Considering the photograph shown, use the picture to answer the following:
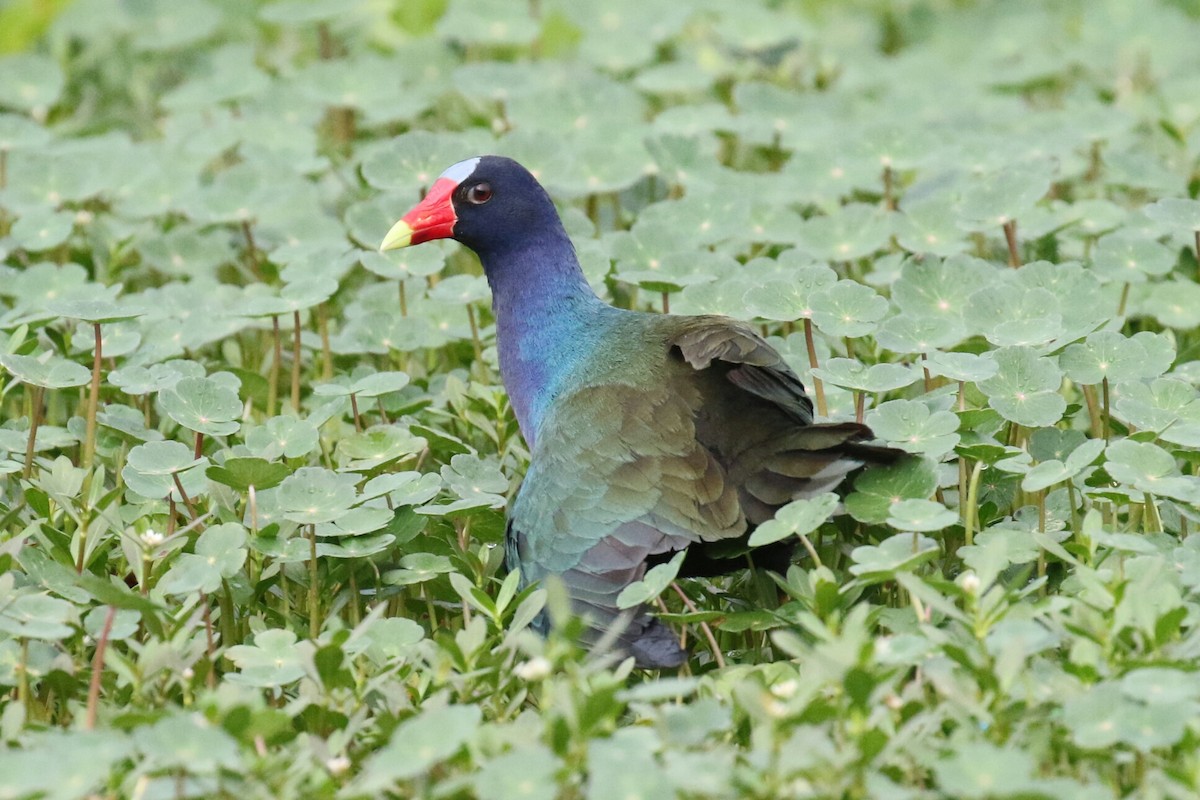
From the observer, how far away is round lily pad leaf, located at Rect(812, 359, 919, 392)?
325cm

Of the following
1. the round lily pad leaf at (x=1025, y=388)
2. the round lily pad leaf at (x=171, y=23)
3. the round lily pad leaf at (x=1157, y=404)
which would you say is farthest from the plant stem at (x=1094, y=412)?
the round lily pad leaf at (x=171, y=23)

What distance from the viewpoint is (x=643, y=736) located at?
2494 mm

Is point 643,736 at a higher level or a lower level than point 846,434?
lower

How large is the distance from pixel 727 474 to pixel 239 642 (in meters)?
1.05

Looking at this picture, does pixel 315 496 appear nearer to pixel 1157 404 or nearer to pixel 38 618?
pixel 38 618

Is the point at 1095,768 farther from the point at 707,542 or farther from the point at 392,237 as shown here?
the point at 392,237

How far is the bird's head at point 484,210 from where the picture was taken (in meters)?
3.84

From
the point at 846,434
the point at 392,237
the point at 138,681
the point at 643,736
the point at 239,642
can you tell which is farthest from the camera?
the point at 392,237

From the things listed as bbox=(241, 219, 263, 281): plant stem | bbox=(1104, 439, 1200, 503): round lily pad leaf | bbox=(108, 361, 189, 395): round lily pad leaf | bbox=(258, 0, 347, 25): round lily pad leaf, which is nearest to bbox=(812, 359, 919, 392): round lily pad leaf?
bbox=(1104, 439, 1200, 503): round lily pad leaf

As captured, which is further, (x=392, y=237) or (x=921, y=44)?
(x=921, y=44)

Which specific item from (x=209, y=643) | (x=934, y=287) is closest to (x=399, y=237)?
(x=209, y=643)

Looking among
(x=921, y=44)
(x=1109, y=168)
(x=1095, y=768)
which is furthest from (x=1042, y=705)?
(x=921, y=44)

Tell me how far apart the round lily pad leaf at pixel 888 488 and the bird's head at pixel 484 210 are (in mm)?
1118

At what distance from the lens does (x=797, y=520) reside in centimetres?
292
